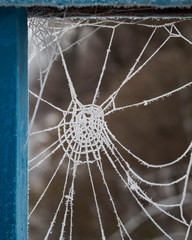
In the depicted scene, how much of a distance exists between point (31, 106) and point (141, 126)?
0.94m

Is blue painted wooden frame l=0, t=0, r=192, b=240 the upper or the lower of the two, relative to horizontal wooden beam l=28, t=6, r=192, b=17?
lower

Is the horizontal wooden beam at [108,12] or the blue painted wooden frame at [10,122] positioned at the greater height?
the horizontal wooden beam at [108,12]

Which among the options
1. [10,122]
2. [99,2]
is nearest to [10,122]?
[10,122]

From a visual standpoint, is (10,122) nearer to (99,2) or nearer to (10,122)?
(10,122)

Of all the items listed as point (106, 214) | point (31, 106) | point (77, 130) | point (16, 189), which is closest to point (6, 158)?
point (16, 189)

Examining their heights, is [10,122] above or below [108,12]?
below

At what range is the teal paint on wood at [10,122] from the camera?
659mm

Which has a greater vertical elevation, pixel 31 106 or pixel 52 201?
pixel 31 106

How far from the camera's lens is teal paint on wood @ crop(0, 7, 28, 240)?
0.66 meters

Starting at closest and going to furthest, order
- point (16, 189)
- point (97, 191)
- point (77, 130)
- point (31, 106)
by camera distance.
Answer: point (16, 189), point (77, 130), point (31, 106), point (97, 191)

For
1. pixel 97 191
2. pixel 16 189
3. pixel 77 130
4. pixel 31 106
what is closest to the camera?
pixel 16 189

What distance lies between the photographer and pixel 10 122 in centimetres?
66

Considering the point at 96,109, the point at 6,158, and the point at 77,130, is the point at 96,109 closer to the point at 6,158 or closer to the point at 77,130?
the point at 77,130

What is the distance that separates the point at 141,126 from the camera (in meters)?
4.68
